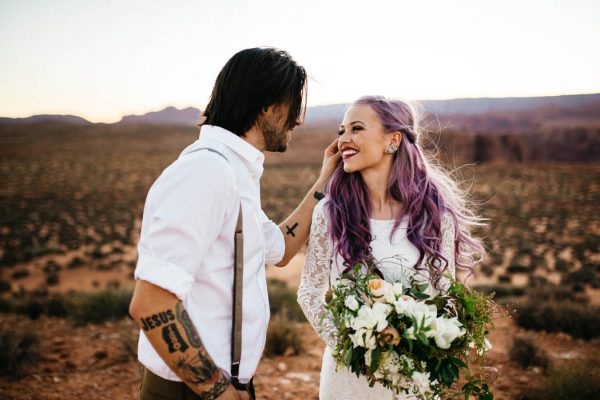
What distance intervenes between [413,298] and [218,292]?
3.48 feet

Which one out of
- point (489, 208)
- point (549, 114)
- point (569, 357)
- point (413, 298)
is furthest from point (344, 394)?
point (549, 114)

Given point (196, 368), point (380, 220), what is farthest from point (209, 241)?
point (380, 220)

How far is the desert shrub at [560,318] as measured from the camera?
22.7 feet

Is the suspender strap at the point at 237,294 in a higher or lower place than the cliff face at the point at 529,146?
lower

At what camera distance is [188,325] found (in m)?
1.55

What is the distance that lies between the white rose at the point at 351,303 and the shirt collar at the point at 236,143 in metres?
0.78

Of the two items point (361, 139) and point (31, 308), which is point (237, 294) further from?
point (31, 308)

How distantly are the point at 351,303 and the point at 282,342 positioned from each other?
441cm

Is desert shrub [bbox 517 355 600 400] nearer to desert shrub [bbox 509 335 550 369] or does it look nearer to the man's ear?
desert shrub [bbox 509 335 550 369]

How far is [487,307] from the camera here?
224cm

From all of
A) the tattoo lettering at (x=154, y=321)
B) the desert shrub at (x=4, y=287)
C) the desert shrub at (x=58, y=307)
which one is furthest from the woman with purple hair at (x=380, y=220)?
the desert shrub at (x=4, y=287)

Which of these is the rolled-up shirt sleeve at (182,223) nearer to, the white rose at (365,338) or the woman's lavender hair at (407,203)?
the white rose at (365,338)

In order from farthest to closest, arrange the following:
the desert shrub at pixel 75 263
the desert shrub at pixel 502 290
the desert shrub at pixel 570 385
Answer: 1. the desert shrub at pixel 75 263
2. the desert shrub at pixel 502 290
3. the desert shrub at pixel 570 385

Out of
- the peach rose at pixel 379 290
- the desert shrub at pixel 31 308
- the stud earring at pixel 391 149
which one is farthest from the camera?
the desert shrub at pixel 31 308
